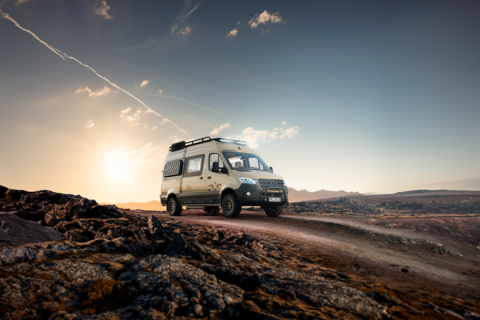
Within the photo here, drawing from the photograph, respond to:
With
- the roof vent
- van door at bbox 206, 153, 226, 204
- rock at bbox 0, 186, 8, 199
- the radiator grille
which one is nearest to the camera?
rock at bbox 0, 186, 8, 199

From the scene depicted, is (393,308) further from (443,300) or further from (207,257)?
(207,257)

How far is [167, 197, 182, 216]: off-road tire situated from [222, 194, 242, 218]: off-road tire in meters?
3.20

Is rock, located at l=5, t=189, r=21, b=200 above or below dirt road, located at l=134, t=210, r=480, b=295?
above

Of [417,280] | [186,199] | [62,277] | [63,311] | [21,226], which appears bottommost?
[417,280]

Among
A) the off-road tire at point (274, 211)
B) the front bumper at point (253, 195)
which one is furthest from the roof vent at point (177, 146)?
the off-road tire at point (274, 211)

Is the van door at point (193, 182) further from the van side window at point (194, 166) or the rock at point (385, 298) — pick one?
the rock at point (385, 298)

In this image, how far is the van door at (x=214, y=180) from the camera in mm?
10820

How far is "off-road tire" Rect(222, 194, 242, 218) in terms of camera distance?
1036cm

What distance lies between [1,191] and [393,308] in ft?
40.7

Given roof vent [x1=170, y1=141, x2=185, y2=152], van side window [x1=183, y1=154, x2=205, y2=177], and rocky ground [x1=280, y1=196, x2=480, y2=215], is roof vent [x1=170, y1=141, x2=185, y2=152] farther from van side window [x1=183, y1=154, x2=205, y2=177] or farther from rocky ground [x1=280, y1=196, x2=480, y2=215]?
rocky ground [x1=280, y1=196, x2=480, y2=215]

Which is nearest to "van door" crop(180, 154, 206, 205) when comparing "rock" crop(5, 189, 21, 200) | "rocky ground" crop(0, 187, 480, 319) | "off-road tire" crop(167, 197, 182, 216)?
"off-road tire" crop(167, 197, 182, 216)

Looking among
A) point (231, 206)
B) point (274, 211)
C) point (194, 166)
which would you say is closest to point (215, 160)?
point (194, 166)

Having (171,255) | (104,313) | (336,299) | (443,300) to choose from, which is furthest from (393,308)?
(104,313)

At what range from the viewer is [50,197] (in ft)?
30.3
